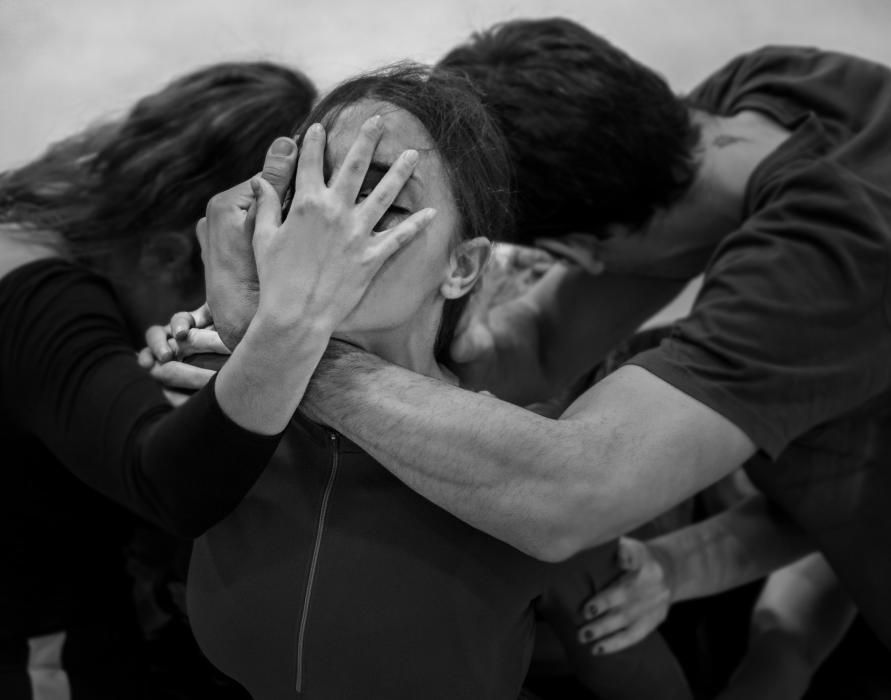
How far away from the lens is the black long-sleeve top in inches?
34.2

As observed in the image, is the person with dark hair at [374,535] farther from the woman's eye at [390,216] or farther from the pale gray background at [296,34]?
the pale gray background at [296,34]

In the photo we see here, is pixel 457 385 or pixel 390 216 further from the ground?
pixel 390 216

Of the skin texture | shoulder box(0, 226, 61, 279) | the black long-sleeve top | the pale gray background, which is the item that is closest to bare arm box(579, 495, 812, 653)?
the skin texture

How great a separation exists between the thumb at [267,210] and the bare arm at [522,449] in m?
0.13

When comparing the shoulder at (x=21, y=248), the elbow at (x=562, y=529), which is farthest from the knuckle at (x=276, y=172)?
the shoulder at (x=21, y=248)

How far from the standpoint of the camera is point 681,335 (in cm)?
109

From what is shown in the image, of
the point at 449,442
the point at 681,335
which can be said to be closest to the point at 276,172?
the point at 449,442

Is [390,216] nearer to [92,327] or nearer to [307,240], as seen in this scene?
[307,240]

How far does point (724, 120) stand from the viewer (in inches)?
56.0

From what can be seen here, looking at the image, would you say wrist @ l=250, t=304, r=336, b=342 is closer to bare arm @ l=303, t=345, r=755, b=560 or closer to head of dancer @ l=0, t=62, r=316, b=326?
bare arm @ l=303, t=345, r=755, b=560

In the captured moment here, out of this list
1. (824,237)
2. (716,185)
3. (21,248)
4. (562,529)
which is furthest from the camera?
(716,185)

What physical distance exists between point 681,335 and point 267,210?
488 millimetres

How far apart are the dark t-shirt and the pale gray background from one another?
113 cm

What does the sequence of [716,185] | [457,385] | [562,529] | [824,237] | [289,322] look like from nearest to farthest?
[289,322] < [562,529] < [457,385] < [824,237] < [716,185]
